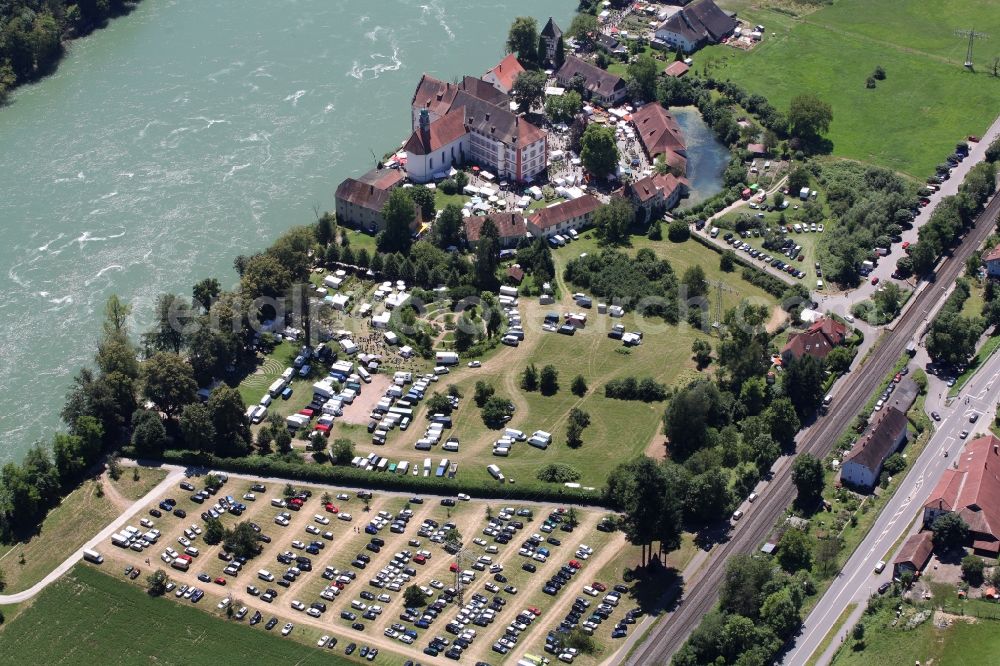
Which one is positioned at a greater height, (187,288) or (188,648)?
(187,288)

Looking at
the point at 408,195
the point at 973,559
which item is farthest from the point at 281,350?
the point at 973,559

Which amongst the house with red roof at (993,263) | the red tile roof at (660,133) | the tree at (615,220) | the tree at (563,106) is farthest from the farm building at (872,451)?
the tree at (563,106)

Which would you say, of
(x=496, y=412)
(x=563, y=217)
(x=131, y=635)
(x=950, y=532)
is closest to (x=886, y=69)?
(x=563, y=217)

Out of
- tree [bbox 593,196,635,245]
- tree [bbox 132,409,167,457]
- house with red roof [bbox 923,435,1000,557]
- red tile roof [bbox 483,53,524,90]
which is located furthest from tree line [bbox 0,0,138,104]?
house with red roof [bbox 923,435,1000,557]

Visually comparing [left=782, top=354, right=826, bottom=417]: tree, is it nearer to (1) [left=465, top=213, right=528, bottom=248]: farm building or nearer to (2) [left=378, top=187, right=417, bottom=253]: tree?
(1) [left=465, top=213, right=528, bottom=248]: farm building

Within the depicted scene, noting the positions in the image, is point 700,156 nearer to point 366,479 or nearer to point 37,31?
point 366,479

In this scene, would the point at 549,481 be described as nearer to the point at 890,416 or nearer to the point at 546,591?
the point at 546,591
